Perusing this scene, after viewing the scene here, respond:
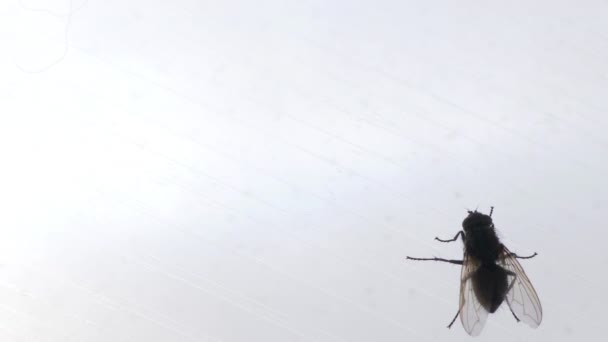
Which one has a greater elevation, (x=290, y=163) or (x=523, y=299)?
(x=523, y=299)

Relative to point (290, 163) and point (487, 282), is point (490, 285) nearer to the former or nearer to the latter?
point (487, 282)

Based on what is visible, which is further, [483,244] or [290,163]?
[290,163]

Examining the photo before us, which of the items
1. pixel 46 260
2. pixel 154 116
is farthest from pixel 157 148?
pixel 46 260

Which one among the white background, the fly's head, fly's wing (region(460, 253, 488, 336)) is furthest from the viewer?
the white background

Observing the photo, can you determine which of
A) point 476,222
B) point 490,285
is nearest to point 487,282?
point 490,285

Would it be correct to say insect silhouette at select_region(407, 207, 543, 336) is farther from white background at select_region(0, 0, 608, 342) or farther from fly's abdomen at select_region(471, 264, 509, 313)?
white background at select_region(0, 0, 608, 342)

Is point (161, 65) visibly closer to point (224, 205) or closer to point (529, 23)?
point (224, 205)

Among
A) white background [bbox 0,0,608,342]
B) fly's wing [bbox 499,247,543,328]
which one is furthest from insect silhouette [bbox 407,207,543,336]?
white background [bbox 0,0,608,342]
